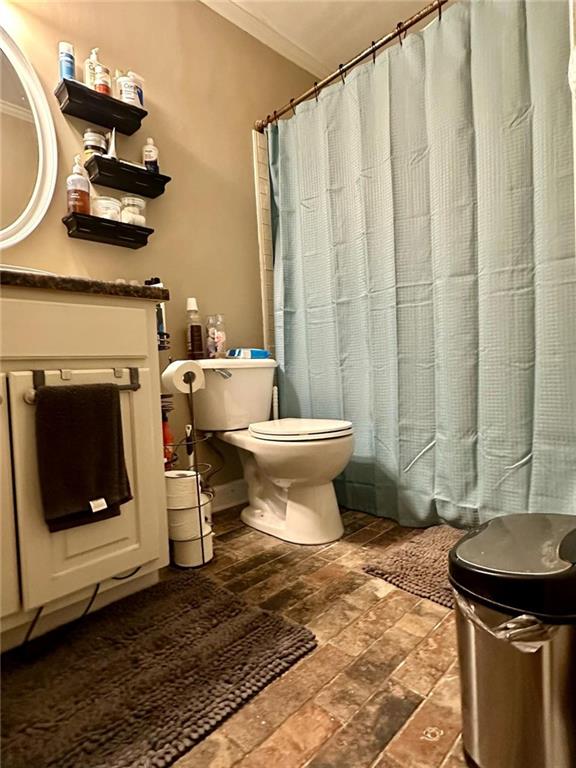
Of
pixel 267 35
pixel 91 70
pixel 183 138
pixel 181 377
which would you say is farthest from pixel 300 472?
pixel 267 35

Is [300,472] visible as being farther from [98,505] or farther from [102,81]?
[102,81]

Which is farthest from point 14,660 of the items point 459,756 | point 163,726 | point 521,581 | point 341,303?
point 341,303

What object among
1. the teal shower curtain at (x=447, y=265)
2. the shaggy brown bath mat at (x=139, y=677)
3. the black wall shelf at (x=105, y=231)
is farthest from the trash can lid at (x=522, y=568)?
the black wall shelf at (x=105, y=231)

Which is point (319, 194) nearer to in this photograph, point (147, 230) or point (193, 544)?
point (147, 230)

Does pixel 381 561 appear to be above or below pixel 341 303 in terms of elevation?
below

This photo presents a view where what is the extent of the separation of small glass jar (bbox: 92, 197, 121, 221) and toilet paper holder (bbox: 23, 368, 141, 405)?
0.71m

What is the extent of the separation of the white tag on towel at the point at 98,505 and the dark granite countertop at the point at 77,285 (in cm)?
48

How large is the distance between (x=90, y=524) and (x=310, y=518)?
0.74 meters

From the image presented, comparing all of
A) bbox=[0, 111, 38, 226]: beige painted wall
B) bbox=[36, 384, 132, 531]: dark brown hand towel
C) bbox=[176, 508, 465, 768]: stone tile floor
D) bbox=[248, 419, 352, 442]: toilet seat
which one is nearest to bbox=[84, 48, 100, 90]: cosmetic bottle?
bbox=[0, 111, 38, 226]: beige painted wall

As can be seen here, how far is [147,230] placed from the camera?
5.08 ft

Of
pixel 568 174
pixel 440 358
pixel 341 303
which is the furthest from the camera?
pixel 341 303

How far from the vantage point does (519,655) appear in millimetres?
578

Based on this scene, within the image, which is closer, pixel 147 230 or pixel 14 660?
pixel 14 660

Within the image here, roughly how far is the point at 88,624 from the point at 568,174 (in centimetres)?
170
